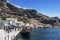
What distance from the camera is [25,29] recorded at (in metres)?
102

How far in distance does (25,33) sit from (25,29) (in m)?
2.10

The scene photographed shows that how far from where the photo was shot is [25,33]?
10131 cm

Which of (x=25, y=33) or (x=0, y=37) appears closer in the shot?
(x=0, y=37)

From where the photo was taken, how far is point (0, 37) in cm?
2944

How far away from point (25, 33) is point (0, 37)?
236 ft

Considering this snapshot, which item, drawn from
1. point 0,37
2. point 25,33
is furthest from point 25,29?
point 0,37

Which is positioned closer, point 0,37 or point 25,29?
point 0,37

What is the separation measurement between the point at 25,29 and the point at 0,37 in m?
72.4

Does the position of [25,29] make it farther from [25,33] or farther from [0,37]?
[0,37]
